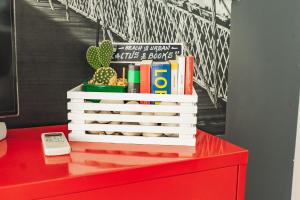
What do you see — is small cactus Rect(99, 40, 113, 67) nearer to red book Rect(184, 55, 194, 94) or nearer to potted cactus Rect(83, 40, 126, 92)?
potted cactus Rect(83, 40, 126, 92)

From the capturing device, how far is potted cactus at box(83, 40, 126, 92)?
1042 millimetres

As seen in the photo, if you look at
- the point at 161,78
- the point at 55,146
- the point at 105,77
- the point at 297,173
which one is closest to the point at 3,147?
the point at 55,146

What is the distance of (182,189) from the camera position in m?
0.88

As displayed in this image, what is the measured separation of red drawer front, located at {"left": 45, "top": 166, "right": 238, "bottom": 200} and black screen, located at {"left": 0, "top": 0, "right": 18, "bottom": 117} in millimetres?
374

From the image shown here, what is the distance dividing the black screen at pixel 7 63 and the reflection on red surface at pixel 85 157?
111 mm

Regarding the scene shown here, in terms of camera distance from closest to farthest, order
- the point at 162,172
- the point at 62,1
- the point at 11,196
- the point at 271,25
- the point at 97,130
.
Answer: the point at 11,196, the point at 162,172, the point at 97,130, the point at 62,1, the point at 271,25

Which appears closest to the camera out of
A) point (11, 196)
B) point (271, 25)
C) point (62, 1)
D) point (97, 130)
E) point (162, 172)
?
point (11, 196)

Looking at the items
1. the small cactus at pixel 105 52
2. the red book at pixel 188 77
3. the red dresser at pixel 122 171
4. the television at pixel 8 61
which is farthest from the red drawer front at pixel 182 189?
the small cactus at pixel 105 52

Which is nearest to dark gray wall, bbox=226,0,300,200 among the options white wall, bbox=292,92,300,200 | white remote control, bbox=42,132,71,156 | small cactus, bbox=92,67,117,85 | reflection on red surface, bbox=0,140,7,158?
white wall, bbox=292,92,300,200

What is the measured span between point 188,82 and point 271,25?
63cm

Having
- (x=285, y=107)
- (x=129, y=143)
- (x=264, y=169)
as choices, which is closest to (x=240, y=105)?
(x=285, y=107)

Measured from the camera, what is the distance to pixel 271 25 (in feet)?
4.71

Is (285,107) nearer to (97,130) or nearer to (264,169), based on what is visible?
(264,169)

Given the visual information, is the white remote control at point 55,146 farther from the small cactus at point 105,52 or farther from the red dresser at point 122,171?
the small cactus at point 105,52
